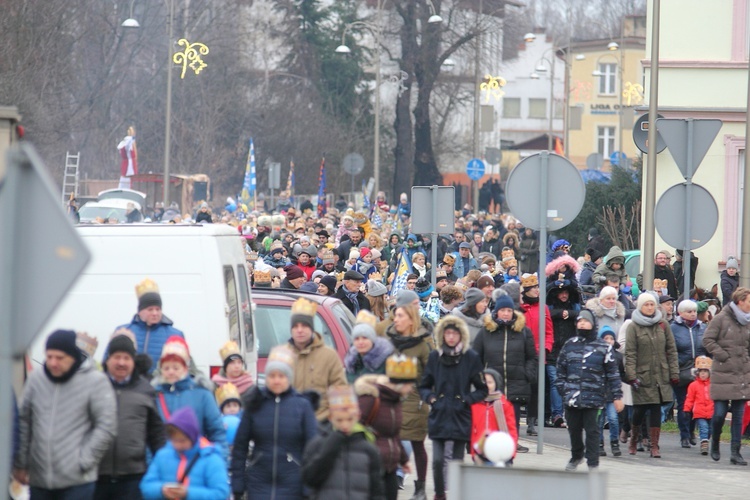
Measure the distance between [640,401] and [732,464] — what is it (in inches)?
40.8

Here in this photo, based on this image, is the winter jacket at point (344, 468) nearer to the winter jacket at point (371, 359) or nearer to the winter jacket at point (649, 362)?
the winter jacket at point (371, 359)

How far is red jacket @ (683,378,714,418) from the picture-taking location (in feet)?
49.2

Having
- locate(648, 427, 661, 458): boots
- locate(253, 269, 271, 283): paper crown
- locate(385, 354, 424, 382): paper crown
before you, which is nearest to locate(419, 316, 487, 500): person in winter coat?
locate(385, 354, 424, 382): paper crown

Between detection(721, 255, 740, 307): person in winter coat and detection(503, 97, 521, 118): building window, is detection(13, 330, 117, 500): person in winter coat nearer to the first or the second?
detection(721, 255, 740, 307): person in winter coat

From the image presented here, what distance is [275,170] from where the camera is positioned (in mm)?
47500

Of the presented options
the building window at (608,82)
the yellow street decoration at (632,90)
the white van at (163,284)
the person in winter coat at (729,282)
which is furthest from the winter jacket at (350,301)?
the building window at (608,82)

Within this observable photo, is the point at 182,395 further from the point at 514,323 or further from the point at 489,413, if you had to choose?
the point at 514,323

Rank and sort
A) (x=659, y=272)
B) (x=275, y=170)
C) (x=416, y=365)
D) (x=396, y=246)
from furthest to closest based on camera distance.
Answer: (x=275, y=170) → (x=396, y=246) → (x=659, y=272) → (x=416, y=365)

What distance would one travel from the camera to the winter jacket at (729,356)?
47.3 feet

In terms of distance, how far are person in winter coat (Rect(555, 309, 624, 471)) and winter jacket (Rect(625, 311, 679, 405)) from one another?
4.94 feet

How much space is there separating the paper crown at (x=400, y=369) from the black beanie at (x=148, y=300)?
62.8 inches

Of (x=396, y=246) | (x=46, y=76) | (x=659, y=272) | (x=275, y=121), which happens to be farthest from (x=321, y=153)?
(x=659, y=272)

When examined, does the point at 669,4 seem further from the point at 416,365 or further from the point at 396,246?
the point at 416,365

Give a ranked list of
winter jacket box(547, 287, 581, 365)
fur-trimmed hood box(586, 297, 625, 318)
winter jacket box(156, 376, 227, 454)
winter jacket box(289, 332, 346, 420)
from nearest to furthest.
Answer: winter jacket box(156, 376, 227, 454) < winter jacket box(289, 332, 346, 420) < fur-trimmed hood box(586, 297, 625, 318) < winter jacket box(547, 287, 581, 365)
